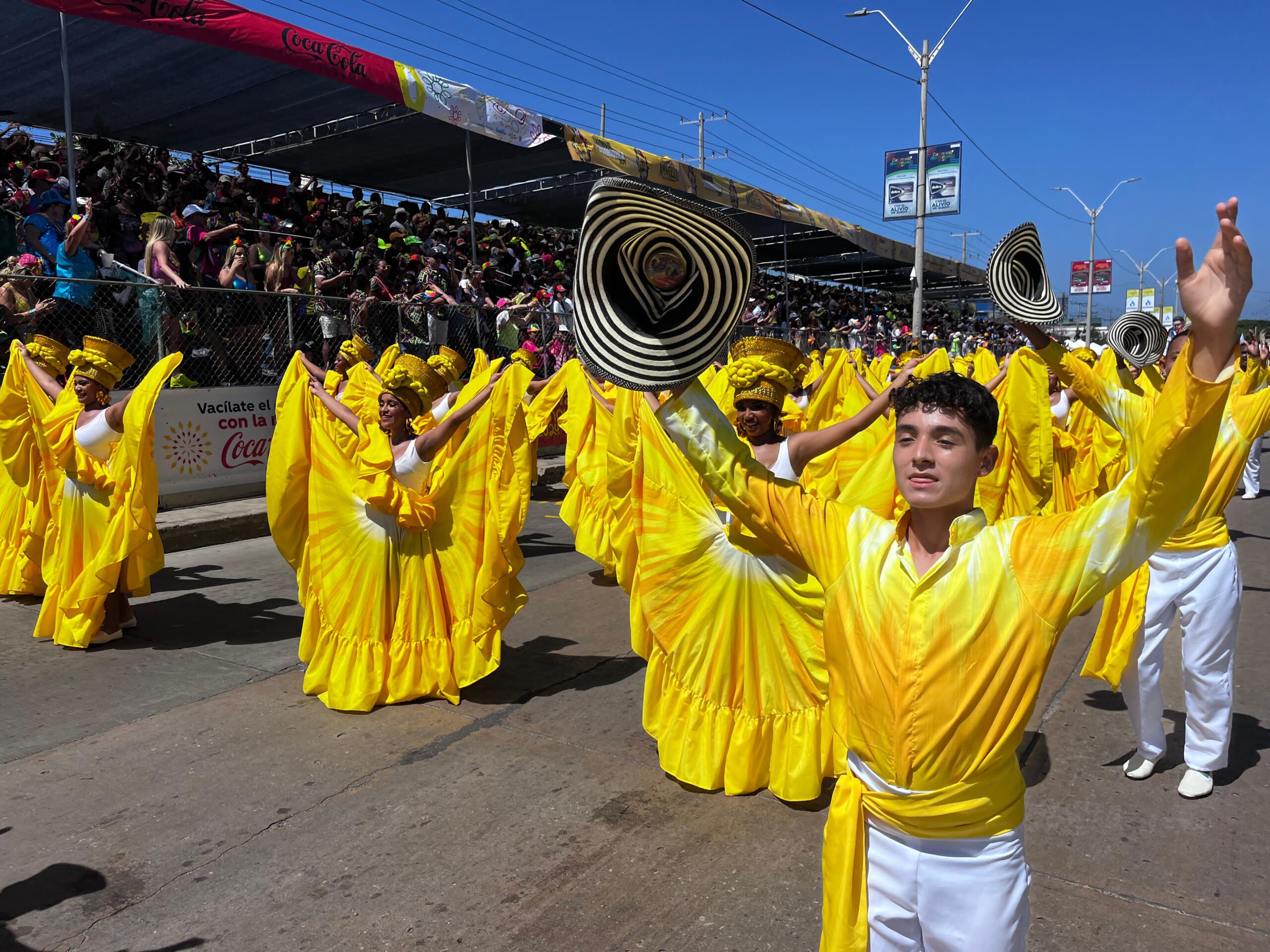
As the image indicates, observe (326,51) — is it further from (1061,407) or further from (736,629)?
(736,629)

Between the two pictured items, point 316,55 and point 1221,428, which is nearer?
point 1221,428

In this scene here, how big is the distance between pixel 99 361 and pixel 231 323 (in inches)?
179

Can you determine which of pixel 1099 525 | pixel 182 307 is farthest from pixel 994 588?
pixel 182 307

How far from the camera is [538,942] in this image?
2.99 m

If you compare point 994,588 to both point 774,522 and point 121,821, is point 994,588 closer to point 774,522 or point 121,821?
point 774,522

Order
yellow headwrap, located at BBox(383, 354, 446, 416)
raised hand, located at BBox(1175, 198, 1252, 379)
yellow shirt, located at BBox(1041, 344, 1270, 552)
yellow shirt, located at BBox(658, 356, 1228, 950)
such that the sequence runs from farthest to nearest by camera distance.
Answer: yellow headwrap, located at BBox(383, 354, 446, 416) < yellow shirt, located at BBox(1041, 344, 1270, 552) < yellow shirt, located at BBox(658, 356, 1228, 950) < raised hand, located at BBox(1175, 198, 1252, 379)

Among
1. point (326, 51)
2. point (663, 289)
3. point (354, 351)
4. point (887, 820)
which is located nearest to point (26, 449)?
point (354, 351)

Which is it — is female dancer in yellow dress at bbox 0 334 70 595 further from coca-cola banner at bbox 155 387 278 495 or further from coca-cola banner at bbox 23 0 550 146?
coca-cola banner at bbox 23 0 550 146

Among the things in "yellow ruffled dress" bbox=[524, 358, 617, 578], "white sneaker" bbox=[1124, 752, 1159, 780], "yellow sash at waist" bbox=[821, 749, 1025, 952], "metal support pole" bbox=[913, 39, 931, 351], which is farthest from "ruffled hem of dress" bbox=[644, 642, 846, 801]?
"metal support pole" bbox=[913, 39, 931, 351]

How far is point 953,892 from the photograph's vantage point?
189 cm

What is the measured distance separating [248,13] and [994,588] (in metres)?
10.6

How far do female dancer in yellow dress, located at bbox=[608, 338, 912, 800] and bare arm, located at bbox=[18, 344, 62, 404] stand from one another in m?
4.74

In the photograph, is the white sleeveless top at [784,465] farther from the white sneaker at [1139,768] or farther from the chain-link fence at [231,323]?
the chain-link fence at [231,323]

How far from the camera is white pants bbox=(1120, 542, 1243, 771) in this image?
4.04m
